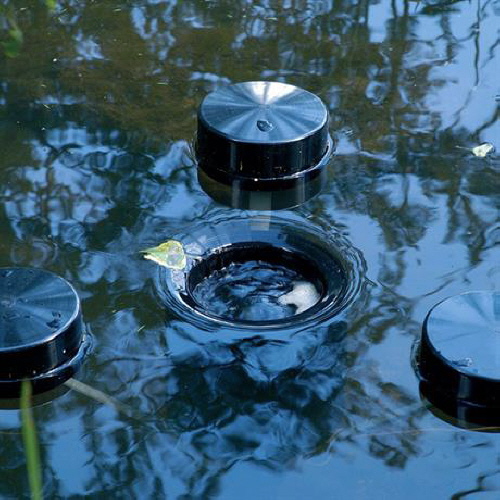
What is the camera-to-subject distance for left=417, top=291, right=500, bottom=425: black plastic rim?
2.63 meters

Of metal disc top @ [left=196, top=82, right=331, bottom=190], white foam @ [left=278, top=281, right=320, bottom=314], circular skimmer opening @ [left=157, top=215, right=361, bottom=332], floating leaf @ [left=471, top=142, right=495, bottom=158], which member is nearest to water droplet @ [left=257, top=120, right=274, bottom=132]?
metal disc top @ [left=196, top=82, right=331, bottom=190]

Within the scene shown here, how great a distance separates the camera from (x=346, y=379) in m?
2.82

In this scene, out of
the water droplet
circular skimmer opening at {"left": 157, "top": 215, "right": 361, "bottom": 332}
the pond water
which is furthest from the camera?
the water droplet

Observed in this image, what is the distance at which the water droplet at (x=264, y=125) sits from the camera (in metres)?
3.45

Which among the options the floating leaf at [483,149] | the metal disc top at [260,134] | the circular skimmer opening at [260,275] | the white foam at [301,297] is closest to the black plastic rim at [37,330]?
the circular skimmer opening at [260,275]

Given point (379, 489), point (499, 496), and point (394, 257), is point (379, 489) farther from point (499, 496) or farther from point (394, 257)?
point (394, 257)

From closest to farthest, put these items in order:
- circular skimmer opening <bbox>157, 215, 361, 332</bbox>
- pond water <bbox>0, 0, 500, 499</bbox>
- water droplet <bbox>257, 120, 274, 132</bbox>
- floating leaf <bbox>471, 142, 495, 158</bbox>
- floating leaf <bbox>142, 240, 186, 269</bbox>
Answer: pond water <bbox>0, 0, 500, 499</bbox> < circular skimmer opening <bbox>157, 215, 361, 332</bbox> < floating leaf <bbox>142, 240, 186, 269</bbox> < water droplet <bbox>257, 120, 274, 132</bbox> < floating leaf <bbox>471, 142, 495, 158</bbox>

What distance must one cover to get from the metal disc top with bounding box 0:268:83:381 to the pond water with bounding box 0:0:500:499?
11 centimetres

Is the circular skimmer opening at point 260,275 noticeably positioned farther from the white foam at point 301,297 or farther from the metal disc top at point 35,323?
the metal disc top at point 35,323

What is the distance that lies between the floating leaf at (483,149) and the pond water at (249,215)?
0.02 meters

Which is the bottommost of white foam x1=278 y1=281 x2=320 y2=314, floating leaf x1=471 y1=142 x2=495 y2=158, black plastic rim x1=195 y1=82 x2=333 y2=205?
white foam x1=278 y1=281 x2=320 y2=314

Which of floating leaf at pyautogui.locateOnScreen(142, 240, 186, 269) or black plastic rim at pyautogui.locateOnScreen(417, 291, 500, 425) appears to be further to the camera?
floating leaf at pyautogui.locateOnScreen(142, 240, 186, 269)

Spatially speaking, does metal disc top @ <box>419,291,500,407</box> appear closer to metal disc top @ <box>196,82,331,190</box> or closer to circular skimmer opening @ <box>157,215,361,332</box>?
circular skimmer opening @ <box>157,215,361,332</box>

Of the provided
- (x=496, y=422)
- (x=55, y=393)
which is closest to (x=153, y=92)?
(x=55, y=393)
